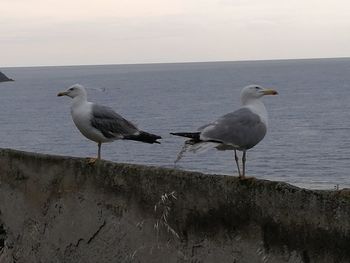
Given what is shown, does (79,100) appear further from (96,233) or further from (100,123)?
(96,233)

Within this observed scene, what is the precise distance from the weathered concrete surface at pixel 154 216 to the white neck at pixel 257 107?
36.2 inches

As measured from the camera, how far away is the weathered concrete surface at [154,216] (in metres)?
4.40

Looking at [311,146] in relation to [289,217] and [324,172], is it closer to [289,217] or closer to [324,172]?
[324,172]

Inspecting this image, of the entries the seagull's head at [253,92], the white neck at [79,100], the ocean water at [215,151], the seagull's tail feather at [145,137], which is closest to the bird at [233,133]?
the seagull's head at [253,92]

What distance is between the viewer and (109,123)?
22.7 ft

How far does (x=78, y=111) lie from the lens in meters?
6.95

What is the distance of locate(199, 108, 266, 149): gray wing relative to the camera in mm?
5410

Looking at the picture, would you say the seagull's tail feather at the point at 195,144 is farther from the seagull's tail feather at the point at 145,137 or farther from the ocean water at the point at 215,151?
the ocean water at the point at 215,151

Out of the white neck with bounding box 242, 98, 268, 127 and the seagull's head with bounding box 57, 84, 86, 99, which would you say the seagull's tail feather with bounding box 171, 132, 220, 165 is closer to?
the white neck with bounding box 242, 98, 268, 127

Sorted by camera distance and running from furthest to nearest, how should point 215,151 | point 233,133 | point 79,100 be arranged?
point 215,151
point 79,100
point 233,133

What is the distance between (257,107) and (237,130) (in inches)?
15.2

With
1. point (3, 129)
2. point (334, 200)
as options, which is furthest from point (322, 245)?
point (3, 129)

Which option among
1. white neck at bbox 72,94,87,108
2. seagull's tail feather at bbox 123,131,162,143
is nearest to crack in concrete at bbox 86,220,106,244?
seagull's tail feather at bbox 123,131,162,143

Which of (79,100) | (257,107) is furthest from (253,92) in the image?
(79,100)
